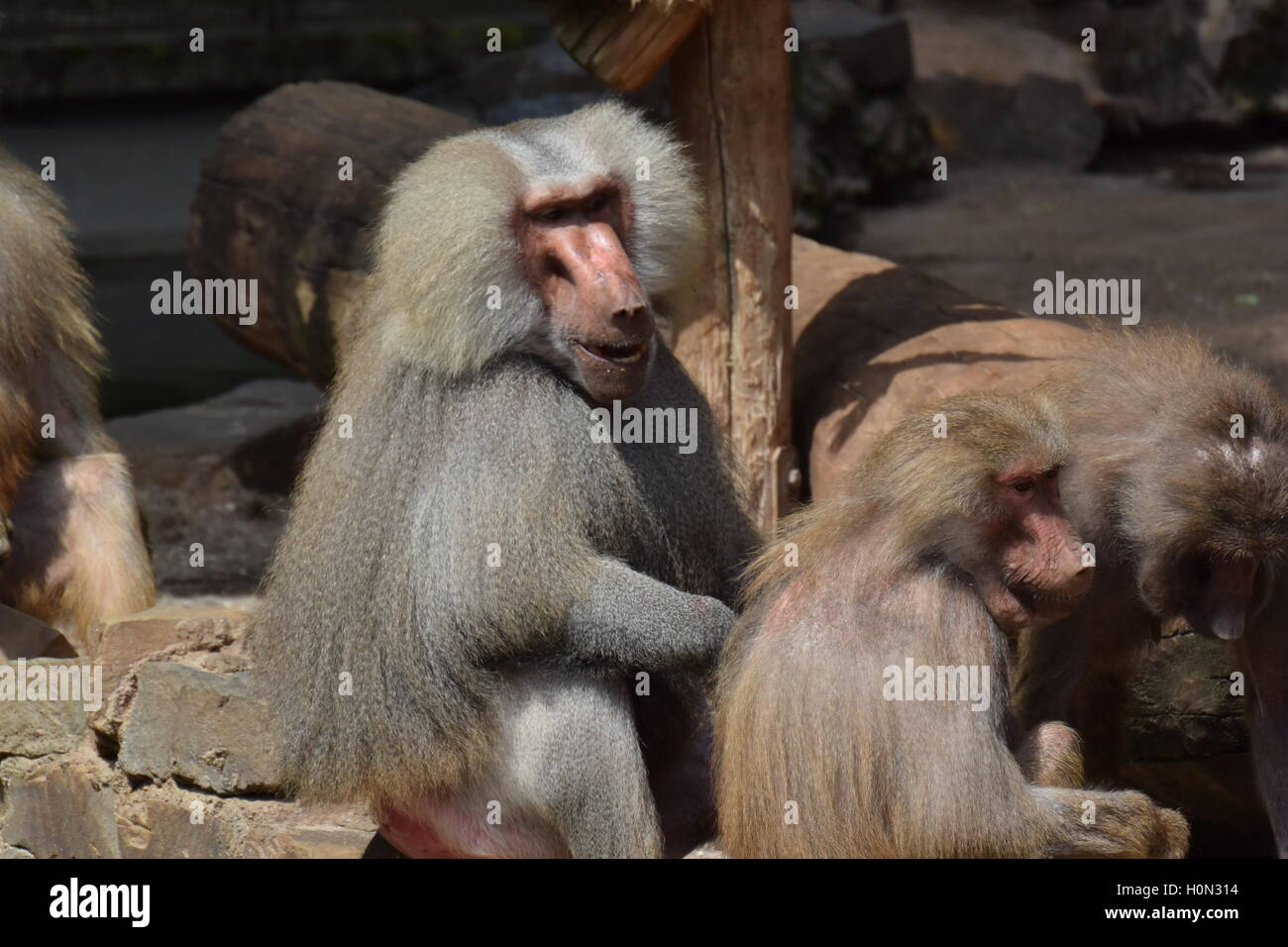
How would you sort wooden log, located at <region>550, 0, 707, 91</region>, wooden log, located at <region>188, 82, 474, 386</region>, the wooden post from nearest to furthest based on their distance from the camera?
wooden log, located at <region>550, 0, 707, 91</region> < the wooden post < wooden log, located at <region>188, 82, 474, 386</region>

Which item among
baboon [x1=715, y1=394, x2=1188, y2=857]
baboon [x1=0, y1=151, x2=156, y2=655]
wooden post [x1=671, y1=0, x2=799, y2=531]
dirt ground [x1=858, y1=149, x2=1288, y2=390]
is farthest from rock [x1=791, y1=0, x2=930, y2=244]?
baboon [x1=715, y1=394, x2=1188, y2=857]

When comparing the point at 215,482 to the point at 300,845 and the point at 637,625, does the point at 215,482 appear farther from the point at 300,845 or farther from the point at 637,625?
the point at 637,625

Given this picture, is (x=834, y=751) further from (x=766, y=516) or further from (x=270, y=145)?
(x=270, y=145)

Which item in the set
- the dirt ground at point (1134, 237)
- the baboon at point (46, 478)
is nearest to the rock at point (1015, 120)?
the dirt ground at point (1134, 237)

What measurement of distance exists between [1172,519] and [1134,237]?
309 inches

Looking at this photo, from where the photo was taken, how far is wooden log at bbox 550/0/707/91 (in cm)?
571

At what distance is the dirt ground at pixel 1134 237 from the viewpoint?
9445 mm

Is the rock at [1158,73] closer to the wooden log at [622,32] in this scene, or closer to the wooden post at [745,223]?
the wooden post at [745,223]

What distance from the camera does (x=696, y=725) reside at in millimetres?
4656

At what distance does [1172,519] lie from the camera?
4105mm

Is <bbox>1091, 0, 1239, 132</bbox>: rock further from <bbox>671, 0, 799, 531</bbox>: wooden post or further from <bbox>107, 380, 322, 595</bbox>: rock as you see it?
<bbox>671, 0, 799, 531</bbox>: wooden post

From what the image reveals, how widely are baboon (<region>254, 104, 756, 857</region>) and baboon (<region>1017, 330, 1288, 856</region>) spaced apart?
1.01 meters

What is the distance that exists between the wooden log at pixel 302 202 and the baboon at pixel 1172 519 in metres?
3.94
